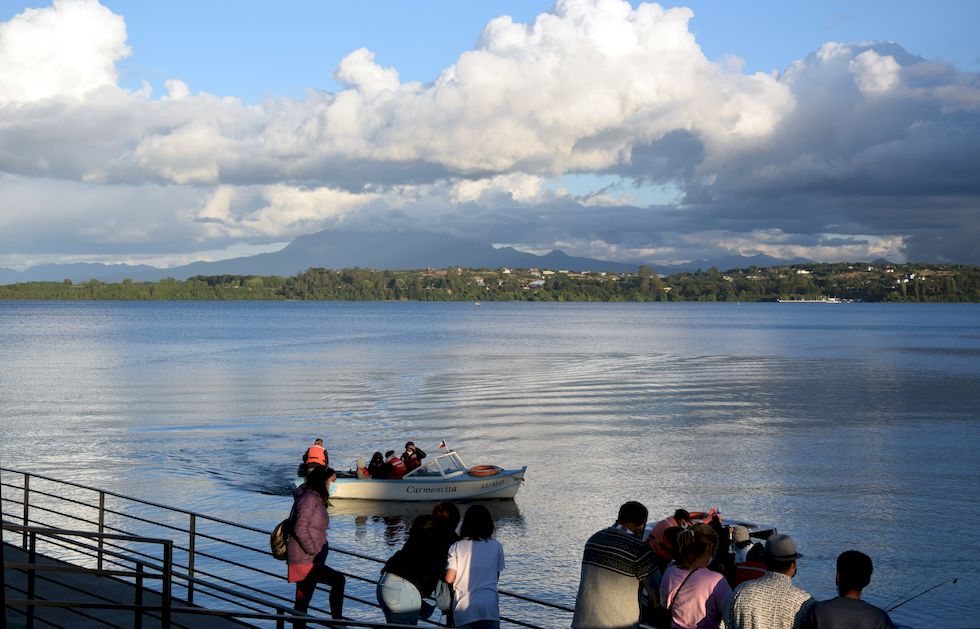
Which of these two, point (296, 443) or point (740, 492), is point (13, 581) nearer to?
point (740, 492)

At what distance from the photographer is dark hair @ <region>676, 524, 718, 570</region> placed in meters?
7.44

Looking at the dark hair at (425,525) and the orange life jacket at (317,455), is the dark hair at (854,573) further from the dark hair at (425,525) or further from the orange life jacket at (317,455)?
the orange life jacket at (317,455)

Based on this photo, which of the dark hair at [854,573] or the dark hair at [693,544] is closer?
the dark hair at [854,573]

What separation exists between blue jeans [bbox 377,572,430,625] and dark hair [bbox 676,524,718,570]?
2482 mm

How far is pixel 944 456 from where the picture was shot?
41.6m

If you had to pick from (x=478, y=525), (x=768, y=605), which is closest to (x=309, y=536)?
(x=478, y=525)

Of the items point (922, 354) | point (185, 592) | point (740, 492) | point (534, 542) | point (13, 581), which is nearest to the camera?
point (13, 581)

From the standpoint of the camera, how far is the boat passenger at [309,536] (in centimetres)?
1053

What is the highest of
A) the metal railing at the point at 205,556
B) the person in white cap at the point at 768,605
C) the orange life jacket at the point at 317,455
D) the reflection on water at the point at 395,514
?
the person in white cap at the point at 768,605

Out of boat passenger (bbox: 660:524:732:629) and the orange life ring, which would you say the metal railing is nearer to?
the orange life ring

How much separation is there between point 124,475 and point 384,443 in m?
12.2

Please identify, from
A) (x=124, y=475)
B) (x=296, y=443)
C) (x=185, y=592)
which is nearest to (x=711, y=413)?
(x=296, y=443)

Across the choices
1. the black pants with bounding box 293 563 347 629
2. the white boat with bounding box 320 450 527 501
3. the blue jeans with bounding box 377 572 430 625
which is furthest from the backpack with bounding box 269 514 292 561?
the white boat with bounding box 320 450 527 501

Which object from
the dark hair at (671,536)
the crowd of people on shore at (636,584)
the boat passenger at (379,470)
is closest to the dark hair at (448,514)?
the crowd of people on shore at (636,584)
